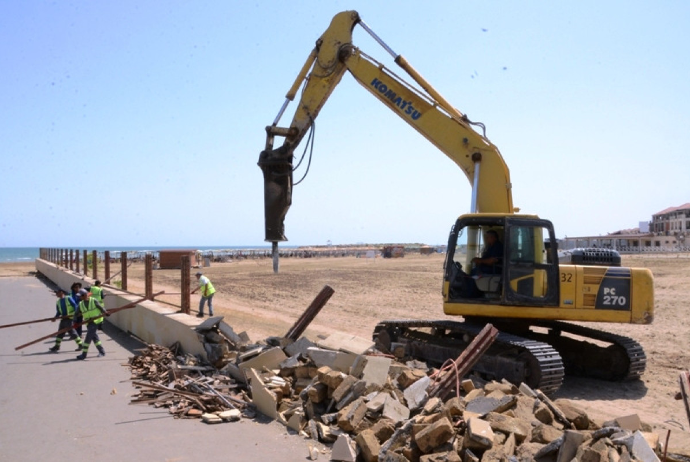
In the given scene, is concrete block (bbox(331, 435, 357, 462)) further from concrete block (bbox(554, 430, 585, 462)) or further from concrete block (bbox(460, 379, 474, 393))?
concrete block (bbox(554, 430, 585, 462))

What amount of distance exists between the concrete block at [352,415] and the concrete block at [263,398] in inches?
42.7

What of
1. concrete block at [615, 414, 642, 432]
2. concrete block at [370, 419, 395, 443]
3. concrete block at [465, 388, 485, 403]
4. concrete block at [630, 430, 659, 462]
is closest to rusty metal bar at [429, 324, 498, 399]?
concrete block at [465, 388, 485, 403]

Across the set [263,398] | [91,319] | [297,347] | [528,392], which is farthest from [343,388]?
[91,319]

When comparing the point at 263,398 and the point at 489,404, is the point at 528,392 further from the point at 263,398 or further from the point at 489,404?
the point at 263,398

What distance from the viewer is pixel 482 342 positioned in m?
7.58

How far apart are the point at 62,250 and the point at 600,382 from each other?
32.1 metres

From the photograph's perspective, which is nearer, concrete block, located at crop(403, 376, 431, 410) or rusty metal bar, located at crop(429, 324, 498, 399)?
concrete block, located at crop(403, 376, 431, 410)

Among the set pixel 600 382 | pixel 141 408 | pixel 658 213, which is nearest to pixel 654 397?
pixel 600 382

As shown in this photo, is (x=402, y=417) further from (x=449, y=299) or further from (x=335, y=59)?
(x=335, y=59)

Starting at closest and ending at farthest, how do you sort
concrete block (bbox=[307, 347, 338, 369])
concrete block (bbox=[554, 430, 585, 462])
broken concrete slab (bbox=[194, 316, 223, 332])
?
concrete block (bbox=[554, 430, 585, 462]) < concrete block (bbox=[307, 347, 338, 369]) < broken concrete slab (bbox=[194, 316, 223, 332])

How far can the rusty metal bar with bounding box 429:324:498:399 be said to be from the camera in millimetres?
7031

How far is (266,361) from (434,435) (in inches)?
145

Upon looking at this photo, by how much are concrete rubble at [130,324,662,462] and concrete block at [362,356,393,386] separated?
0.01 metres

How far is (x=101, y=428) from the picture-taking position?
23.5 ft
